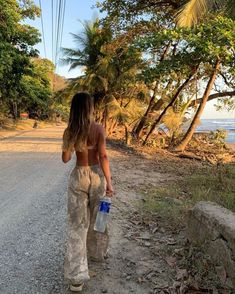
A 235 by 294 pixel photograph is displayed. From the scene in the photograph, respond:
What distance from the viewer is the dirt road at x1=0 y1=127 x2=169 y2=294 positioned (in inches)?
155

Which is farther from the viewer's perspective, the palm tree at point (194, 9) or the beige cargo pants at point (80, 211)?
the palm tree at point (194, 9)

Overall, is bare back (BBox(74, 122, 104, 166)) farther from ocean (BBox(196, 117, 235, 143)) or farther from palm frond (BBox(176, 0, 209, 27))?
ocean (BBox(196, 117, 235, 143))

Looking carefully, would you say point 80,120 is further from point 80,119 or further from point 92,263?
point 92,263

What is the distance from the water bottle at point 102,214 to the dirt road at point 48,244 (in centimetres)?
57

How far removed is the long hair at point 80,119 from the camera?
3684mm

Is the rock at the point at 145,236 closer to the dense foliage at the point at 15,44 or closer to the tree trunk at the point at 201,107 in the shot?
the tree trunk at the point at 201,107

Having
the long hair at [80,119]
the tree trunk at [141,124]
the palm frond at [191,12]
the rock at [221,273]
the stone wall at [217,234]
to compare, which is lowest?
the tree trunk at [141,124]

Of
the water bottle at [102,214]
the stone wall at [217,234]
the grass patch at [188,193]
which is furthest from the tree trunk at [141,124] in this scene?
the water bottle at [102,214]

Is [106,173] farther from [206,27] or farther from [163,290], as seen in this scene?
[206,27]

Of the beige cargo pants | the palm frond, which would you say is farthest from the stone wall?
the palm frond

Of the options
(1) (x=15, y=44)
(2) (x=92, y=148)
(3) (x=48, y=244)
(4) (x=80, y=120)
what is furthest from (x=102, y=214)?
(1) (x=15, y=44)

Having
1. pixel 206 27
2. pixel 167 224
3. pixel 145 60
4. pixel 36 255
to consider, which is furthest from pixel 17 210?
pixel 145 60

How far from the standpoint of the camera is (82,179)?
12.5 feet

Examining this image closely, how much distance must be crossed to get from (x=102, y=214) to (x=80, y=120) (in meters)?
0.99
